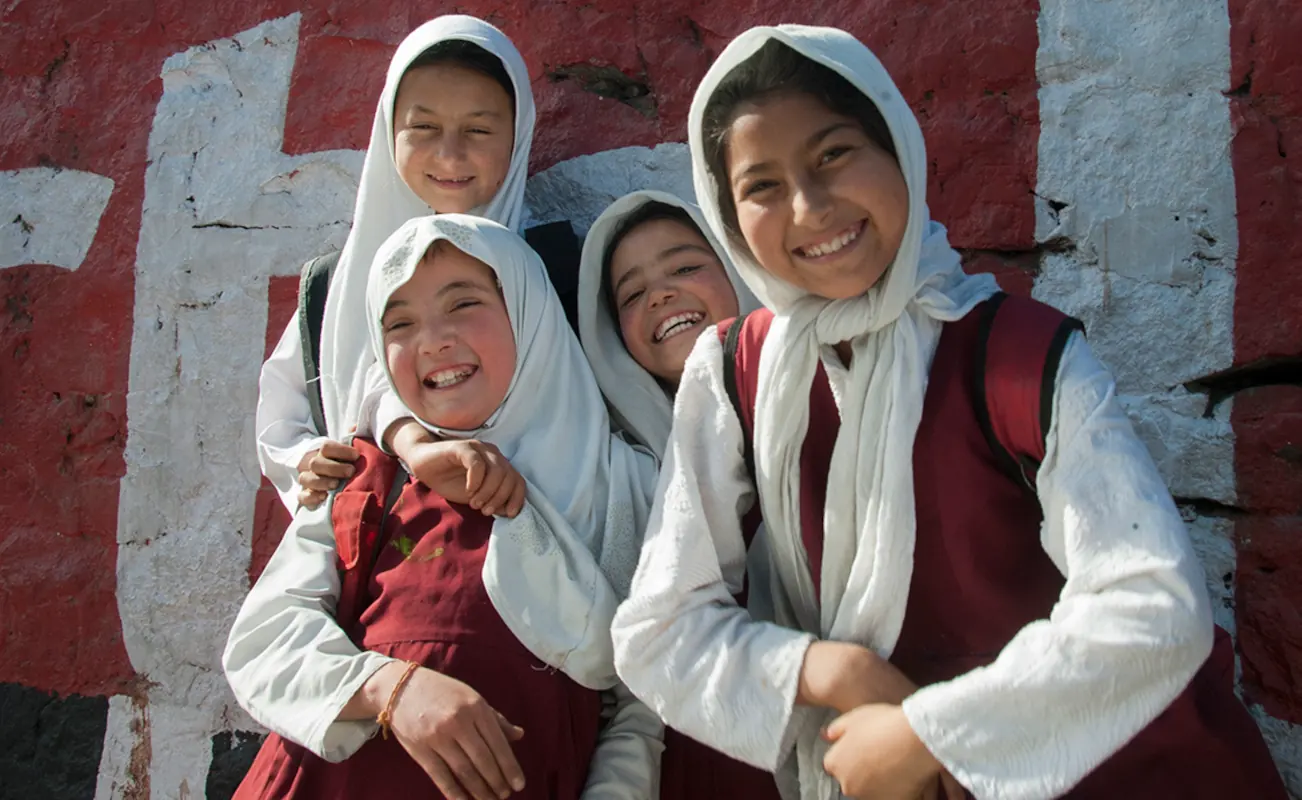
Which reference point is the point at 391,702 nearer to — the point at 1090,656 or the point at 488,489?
the point at 488,489

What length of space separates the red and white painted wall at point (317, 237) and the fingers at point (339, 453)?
2.33ft

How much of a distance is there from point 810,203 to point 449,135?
1135mm

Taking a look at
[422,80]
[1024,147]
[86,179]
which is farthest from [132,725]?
[1024,147]

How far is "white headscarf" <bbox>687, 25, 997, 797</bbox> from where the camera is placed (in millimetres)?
1449

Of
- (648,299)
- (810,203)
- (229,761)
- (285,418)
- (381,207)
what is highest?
(381,207)

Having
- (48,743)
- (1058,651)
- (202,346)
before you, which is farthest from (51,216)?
(1058,651)

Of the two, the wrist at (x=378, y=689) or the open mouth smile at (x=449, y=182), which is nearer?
the wrist at (x=378, y=689)

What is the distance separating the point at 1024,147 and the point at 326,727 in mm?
1651

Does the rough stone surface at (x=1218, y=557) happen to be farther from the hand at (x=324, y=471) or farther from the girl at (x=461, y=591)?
the hand at (x=324, y=471)

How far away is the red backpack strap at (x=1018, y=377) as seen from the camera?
1.38m

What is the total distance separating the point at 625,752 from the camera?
173cm

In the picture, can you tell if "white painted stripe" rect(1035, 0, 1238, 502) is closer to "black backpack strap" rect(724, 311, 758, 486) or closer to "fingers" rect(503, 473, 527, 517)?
"black backpack strap" rect(724, 311, 758, 486)

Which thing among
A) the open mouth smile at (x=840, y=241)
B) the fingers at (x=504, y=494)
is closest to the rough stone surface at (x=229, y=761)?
the fingers at (x=504, y=494)

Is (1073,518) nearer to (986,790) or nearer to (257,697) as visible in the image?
(986,790)
